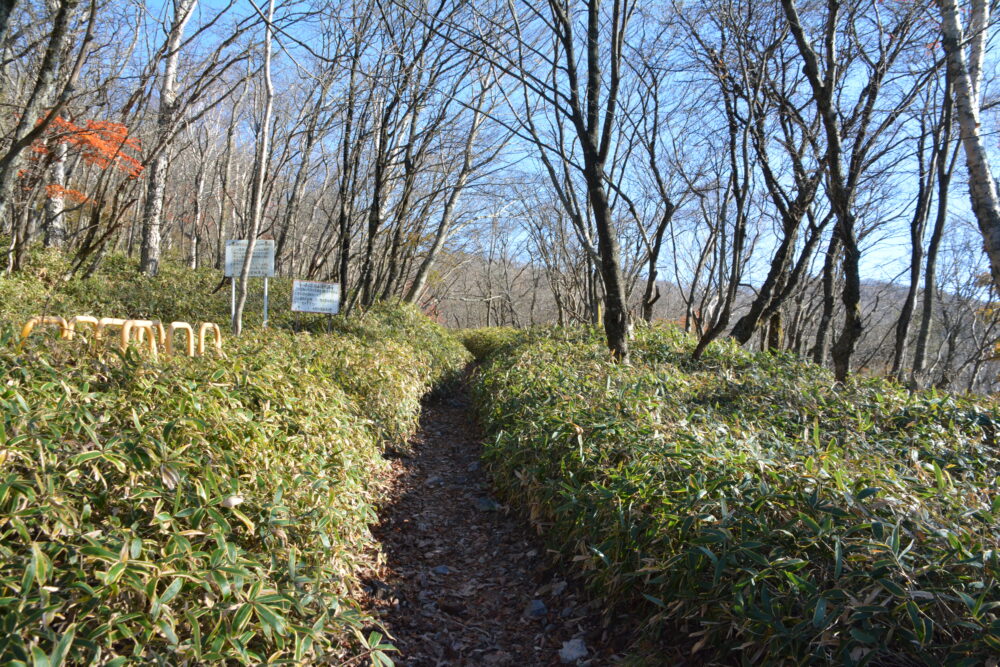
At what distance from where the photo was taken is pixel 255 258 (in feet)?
27.6

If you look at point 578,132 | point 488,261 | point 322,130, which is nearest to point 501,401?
point 578,132

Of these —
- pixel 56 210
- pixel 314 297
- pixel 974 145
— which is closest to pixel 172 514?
pixel 974 145

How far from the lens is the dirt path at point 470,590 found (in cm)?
285

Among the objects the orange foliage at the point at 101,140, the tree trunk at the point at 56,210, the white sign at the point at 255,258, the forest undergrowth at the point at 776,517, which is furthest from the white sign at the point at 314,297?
the tree trunk at the point at 56,210

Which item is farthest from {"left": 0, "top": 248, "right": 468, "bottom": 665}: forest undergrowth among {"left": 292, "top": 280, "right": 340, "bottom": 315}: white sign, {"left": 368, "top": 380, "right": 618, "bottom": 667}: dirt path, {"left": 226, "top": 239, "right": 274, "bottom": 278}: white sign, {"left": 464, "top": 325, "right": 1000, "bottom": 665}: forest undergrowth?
{"left": 226, "top": 239, "right": 274, "bottom": 278}: white sign

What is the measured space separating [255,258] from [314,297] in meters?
1.06

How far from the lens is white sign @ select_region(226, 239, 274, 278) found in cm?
829

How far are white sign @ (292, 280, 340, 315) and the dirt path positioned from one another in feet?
13.6

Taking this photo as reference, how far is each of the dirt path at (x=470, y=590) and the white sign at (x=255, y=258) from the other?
4.66m

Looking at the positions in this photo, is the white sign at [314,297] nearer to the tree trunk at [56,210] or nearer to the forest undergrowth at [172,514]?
the forest undergrowth at [172,514]

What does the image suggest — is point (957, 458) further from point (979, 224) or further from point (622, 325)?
point (622, 325)

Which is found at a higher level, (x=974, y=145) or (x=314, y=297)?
(x=974, y=145)

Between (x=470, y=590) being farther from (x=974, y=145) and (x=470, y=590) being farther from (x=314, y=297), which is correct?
(x=314, y=297)

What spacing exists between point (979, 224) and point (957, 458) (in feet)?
7.54
